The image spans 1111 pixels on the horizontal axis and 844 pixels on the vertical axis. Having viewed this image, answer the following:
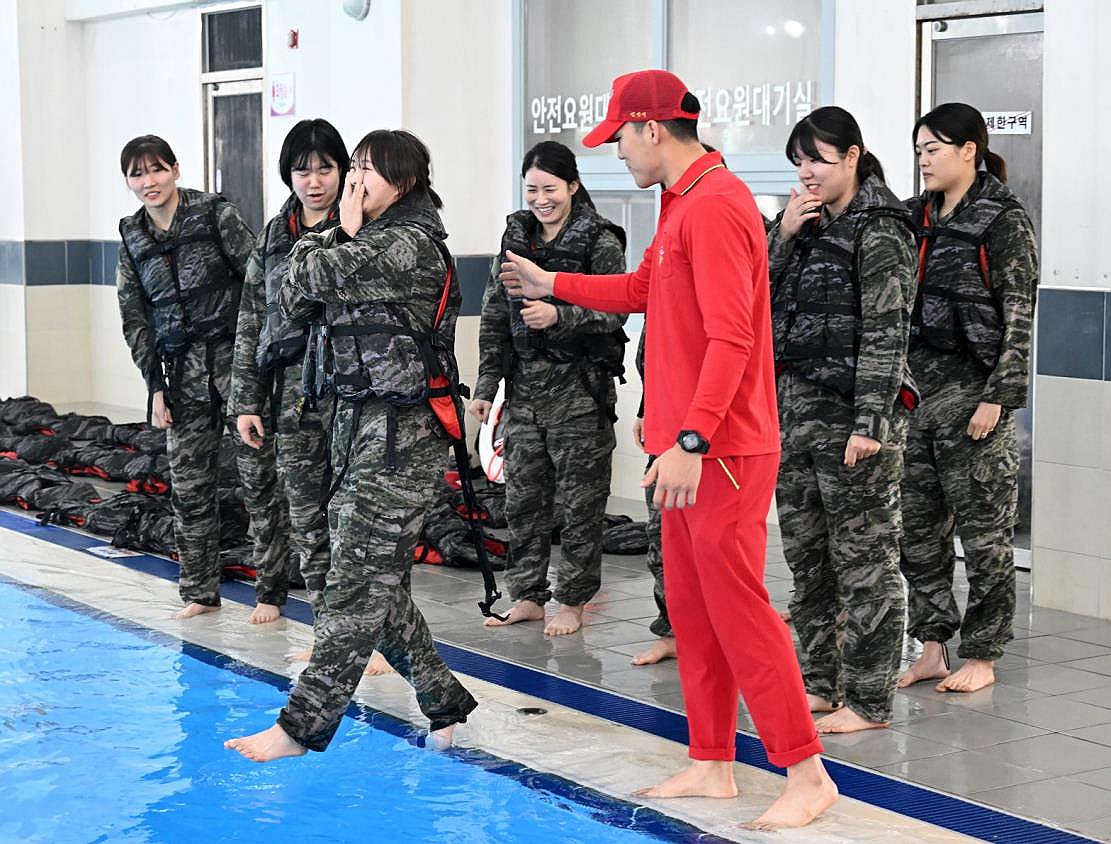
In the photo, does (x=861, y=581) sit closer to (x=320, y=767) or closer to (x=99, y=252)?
(x=320, y=767)

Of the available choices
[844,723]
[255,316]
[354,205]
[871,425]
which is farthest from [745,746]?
[255,316]

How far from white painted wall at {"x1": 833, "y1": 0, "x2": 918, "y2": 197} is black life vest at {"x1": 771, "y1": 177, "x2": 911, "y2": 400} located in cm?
286

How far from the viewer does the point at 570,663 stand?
5918 millimetres

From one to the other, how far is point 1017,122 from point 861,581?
328 centimetres

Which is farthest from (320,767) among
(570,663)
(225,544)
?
(225,544)

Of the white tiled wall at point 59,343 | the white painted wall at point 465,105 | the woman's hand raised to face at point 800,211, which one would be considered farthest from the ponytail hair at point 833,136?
the white tiled wall at point 59,343

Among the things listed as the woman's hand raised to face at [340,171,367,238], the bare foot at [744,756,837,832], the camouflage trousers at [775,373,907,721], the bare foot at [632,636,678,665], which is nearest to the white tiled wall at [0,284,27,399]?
the bare foot at [632,636,678,665]

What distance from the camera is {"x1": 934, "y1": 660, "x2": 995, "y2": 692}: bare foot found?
5492mm

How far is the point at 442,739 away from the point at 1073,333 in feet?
10.6

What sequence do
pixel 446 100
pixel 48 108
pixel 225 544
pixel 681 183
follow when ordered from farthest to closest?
pixel 48 108
pixel 446 100
pixel 225 544
pixel 681 183

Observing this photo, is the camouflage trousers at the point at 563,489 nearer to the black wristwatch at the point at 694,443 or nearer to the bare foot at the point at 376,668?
the bare foot at the point at 376,668

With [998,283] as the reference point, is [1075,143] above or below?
above

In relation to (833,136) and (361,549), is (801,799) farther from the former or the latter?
(833,136)

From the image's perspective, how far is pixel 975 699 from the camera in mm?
5398
